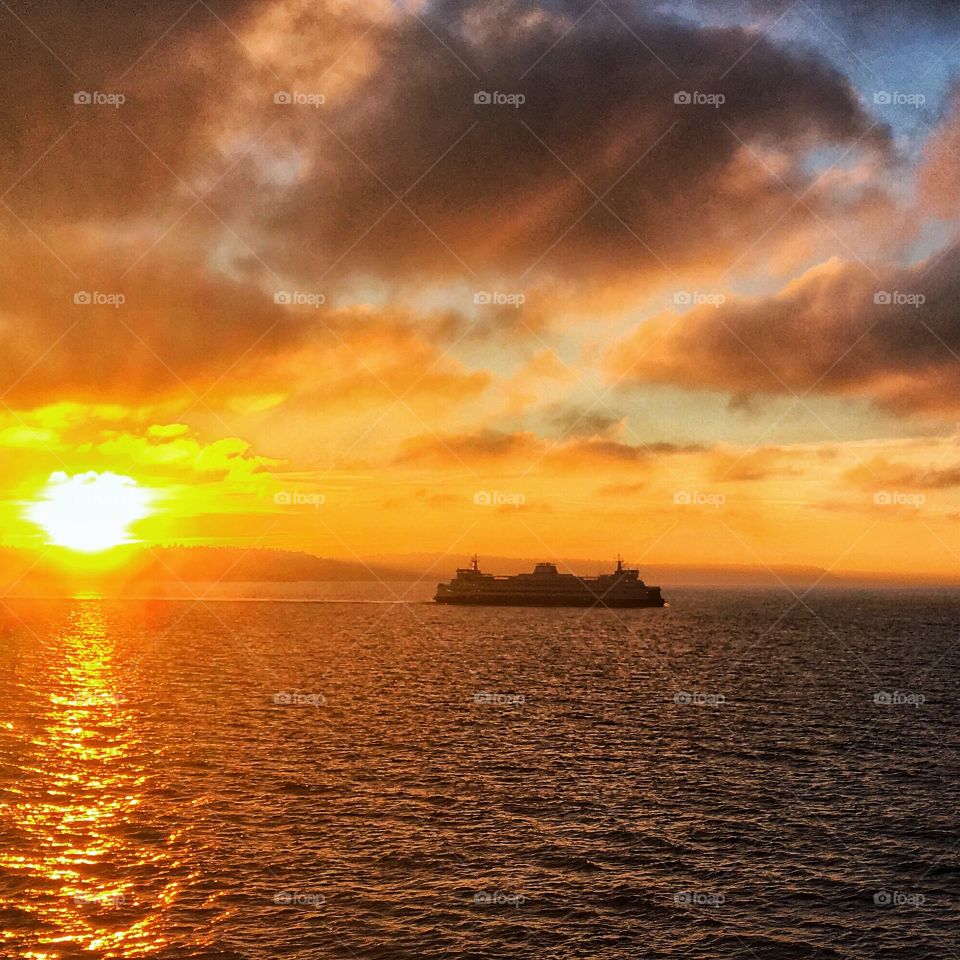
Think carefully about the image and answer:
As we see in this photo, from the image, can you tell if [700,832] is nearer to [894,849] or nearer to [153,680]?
[894,849]

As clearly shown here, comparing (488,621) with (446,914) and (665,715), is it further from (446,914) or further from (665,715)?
(446,914)

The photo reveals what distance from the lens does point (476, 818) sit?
3972cm

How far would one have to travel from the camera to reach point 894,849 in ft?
122

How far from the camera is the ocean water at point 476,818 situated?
96.2 ft

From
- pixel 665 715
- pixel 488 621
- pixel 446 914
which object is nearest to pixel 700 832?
pixel 446 914

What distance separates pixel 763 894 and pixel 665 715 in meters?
34.9

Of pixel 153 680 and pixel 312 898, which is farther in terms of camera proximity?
pixel 153 680

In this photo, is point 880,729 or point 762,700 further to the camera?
point 762,700

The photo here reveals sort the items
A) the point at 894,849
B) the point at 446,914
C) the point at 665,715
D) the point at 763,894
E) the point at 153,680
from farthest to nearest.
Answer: the point at 153,680, the point at 665,715, the point at 894,849, the point at 763,894, the point at 446,914

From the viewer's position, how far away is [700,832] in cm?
3875

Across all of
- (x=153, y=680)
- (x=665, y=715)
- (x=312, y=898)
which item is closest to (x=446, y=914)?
(x=312, y=898)

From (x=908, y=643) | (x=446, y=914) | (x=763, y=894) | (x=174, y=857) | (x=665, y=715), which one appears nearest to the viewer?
(x=446, y=914)

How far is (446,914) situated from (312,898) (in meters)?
5.11

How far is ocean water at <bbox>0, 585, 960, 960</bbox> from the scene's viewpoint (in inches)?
1154
